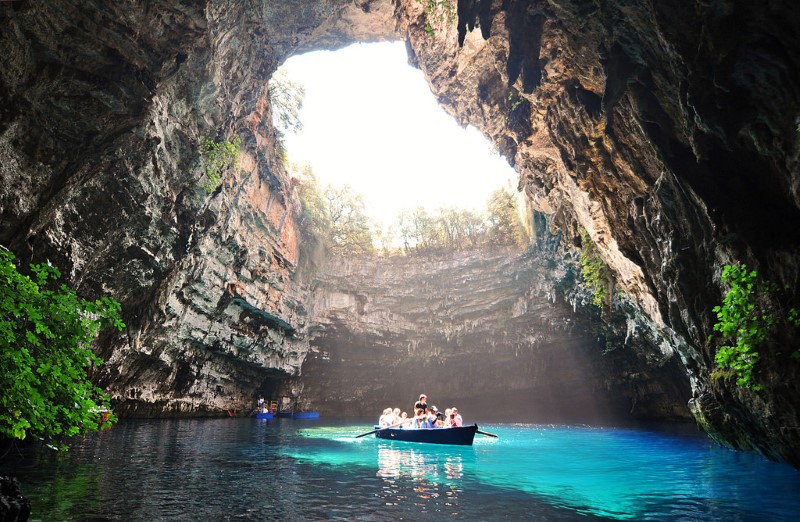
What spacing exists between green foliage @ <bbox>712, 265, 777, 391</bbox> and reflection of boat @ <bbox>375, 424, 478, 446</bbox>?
23.6 ft

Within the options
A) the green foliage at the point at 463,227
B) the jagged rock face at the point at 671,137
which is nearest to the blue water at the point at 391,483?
the jagged rock face at the point at 671,137

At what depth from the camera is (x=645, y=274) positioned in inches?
486

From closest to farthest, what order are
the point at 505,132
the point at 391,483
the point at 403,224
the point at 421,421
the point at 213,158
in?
the point at 391,483 → the point at 213,158 → the point at 505,132 → the point at 421,421 → the point at 403,224

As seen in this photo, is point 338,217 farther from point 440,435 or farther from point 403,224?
point 440,435

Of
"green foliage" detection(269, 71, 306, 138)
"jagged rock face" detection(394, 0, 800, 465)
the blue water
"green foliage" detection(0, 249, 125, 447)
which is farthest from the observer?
"green foliage" detection(269, 71, 306, 138)

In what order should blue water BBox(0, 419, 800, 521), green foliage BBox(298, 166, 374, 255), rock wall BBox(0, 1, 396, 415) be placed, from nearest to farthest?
1. blue water BBox(0, 419, 800, 521)
2. rock wall BBox(0, 1, 396, 415)
3. green foliage BBox(298, 166, 374, 255)

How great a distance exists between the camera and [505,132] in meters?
16.0

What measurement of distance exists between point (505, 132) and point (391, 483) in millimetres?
12440

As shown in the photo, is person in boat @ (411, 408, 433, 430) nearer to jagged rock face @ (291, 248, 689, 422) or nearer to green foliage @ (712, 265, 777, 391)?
green foliage @ (712, 265, 777, 391)

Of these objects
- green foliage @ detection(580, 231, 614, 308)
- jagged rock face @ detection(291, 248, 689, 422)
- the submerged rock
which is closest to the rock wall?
the submerged rock

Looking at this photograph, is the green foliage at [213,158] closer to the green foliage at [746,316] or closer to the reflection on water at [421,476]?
the reflection on water at [421,476]

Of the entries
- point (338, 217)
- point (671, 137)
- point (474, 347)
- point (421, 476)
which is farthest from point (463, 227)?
point (421, 476)

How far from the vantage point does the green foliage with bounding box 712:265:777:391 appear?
23.4ft

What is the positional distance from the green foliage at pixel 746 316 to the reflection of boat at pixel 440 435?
23.6 feet
